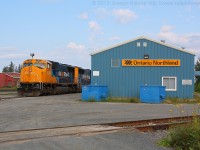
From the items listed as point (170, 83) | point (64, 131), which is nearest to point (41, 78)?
point (170, 83)

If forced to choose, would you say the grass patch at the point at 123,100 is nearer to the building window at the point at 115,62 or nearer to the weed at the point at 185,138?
the building window at the point at 115,62

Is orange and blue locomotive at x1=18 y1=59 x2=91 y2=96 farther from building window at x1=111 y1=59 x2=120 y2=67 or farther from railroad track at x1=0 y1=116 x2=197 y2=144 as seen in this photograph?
railroad track at x1=0 y1=116 x2=197 y2=144

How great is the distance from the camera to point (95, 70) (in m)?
32.7

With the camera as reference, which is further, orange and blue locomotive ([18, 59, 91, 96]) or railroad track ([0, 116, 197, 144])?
orange and blue locomotive ([18, 59, 91, 96])

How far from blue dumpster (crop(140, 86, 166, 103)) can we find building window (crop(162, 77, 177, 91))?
2.62 meters

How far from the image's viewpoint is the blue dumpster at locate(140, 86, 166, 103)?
93.8 feet

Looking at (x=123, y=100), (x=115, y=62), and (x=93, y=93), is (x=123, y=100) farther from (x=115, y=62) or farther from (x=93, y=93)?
(x=115, y=62)

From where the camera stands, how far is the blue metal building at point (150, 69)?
31.9m

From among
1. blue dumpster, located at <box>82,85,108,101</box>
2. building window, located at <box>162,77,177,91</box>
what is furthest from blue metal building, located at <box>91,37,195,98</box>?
blue dumpster, located at <box>82,85,108,101</box>

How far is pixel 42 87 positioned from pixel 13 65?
154832 millimetres

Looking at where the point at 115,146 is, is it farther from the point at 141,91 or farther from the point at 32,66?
the point at 32,66

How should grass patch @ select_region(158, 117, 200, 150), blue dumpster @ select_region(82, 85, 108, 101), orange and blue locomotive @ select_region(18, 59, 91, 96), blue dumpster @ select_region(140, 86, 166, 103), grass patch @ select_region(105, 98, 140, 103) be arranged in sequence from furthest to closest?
orange and blue locomotive @ select_region(18, 59, 91, 96)
blue dumpster @ select_region(82, 85, 108, 101)
grass patch @ select_region(105, 98, 140, 103)
blue dumpster @ select_region(140, 86, 166, 103)
grass patch @ select_region(158, 117, 200, 150)

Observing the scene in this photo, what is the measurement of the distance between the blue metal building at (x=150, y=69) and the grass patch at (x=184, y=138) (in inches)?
875

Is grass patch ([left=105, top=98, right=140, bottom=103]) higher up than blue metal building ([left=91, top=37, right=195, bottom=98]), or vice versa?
blue metal building ([left=91, top=37, right=195, bottom=98])
